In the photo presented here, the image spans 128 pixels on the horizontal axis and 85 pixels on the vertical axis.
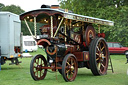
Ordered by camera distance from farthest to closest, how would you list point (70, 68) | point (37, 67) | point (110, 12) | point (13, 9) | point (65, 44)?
point (13, 9), point (110, 12), point (65, 44), point (37, 67), point (70, 68)

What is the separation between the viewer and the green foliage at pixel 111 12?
2900cm

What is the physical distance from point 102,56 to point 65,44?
244cm

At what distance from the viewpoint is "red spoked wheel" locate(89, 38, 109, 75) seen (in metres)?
12.9

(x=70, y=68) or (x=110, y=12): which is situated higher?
(x=110, y=12)

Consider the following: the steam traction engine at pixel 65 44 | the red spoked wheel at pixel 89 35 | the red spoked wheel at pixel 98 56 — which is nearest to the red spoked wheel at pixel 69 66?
the steam traction engine at pixel 65 44

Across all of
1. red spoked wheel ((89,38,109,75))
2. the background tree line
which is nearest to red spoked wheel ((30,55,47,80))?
red spoked wheel ((89,38,109,75))

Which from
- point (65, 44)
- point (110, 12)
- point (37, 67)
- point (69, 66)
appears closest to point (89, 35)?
point (65, 44)

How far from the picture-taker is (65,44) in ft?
39.5

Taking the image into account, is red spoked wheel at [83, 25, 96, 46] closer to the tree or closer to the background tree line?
the background tree line

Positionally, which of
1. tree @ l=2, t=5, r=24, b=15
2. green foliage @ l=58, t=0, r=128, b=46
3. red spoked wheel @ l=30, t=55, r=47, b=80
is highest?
tree @ l=2, t=5, r=24, b=15

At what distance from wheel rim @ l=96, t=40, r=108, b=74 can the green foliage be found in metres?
14.7

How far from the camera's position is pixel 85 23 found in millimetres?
13562

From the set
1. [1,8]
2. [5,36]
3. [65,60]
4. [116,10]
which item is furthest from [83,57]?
[1,8]

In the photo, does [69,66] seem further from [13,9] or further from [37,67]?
[13,9]
